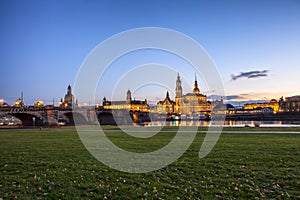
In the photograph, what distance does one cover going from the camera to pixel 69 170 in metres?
8.44

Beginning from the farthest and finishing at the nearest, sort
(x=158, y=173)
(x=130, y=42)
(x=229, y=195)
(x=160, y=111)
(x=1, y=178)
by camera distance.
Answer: (x=160, y=111) < (x=130, y=42) < (x=158, y=173) < (x=1, y=178) < (x=229, y=195)

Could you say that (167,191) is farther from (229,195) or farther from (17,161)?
(17,161)

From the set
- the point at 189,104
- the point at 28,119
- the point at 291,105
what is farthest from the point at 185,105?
the point at 28,119

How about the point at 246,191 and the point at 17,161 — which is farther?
the point at 17,161

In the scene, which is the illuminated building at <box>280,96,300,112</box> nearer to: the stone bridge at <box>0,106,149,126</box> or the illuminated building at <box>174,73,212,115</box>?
the illuminated building at <box>174,73,212,115</box>

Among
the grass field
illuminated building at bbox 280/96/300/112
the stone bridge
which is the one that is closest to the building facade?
illuminated building at bbox 280/96/300/112

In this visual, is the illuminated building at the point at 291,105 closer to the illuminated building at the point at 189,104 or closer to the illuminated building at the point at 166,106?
the illuminated building at the point at 189,104

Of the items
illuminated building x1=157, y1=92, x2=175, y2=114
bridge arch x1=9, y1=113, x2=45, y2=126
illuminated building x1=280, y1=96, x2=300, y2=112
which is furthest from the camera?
illuminated building x1=157, y1=92, x2=175, y2=114

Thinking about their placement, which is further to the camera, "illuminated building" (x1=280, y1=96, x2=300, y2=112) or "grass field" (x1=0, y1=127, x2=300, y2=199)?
"illuminated building" (x1=280, y1=96, x2=300, y2=112)

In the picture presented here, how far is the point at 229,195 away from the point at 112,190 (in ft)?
9.85

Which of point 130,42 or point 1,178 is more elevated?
point 130,42

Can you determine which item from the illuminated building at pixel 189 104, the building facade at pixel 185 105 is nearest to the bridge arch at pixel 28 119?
the building facade at pixel 185 105

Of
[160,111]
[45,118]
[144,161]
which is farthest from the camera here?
[160,111]

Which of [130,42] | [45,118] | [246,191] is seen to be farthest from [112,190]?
[45,118]
